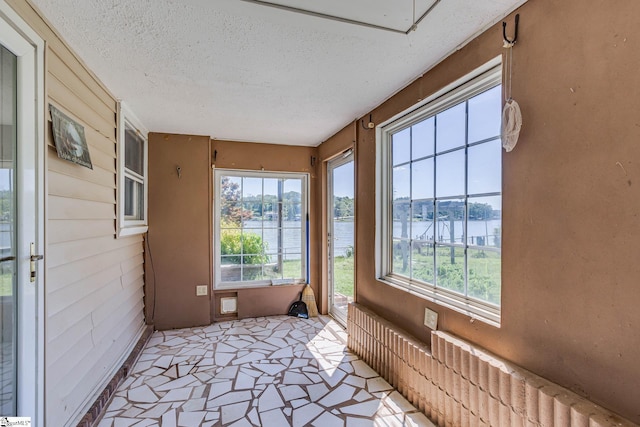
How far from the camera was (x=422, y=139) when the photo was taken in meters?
2.22

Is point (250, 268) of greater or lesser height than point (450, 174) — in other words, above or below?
below

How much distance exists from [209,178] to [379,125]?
2058mm

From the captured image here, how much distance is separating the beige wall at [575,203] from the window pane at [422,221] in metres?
0.63

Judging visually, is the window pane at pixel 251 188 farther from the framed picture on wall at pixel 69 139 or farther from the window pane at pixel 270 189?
the framed picture on wall at pixel 69 139

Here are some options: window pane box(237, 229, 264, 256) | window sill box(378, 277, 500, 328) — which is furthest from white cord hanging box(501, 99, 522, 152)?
window pane box(237, 229, 264, 256)

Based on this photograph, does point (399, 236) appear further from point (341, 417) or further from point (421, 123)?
point (341, 417)

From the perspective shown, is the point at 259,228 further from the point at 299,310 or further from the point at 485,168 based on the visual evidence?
the point at 485,168

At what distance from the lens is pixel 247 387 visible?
7.36 ft

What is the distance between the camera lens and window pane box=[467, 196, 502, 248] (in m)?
1.61

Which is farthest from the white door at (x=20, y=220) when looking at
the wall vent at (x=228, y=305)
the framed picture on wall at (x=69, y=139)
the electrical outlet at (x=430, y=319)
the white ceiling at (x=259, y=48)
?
the wall vent at (x=228, y=305)

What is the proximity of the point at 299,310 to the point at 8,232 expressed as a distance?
118 inches

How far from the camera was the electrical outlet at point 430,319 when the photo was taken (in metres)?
1.92

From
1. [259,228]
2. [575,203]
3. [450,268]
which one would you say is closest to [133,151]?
[259,228]

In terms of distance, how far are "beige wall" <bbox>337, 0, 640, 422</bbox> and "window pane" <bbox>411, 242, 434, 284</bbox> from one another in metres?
0.57
